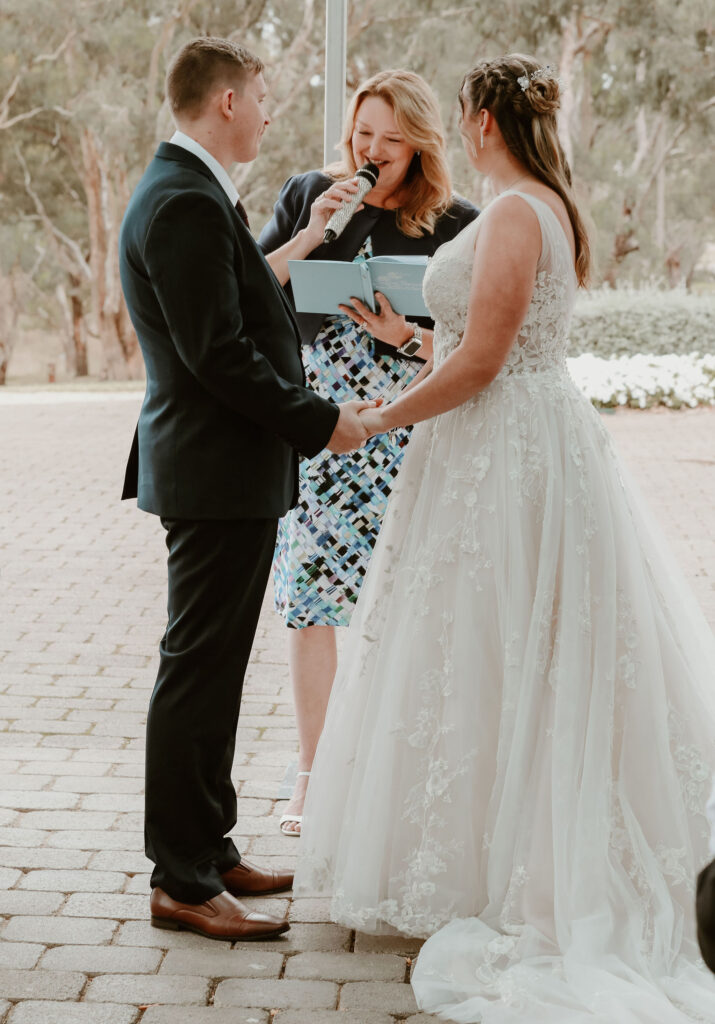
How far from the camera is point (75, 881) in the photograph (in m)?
3.65

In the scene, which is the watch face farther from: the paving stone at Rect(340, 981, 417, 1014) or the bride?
the paving stone at Rect(340, 981, 417, 1014)

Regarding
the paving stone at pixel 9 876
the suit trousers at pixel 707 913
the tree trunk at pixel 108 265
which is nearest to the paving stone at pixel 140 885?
the paving stone at pixel 9 876

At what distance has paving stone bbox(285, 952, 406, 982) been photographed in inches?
123

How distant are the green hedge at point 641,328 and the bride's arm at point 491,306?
570 inches

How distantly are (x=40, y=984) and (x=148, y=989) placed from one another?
261mm

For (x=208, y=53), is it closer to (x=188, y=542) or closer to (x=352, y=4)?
(x=188, y=542)

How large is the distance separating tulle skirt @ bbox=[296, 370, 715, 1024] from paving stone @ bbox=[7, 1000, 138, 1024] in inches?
24.4

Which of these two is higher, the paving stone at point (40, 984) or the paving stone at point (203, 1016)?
the paving stone at point (203, 1016)

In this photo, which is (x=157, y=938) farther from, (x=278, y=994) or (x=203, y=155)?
(x=203, y=155)

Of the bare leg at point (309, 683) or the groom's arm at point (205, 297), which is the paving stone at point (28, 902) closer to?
the bare leg at point (309, 683)

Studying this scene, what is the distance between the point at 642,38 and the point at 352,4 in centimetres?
602

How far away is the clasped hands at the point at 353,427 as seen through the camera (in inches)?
129

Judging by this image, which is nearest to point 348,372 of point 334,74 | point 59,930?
point 334,74

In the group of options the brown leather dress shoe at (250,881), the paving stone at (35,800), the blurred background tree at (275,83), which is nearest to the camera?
the brown leather dress shoe at (250,881)
